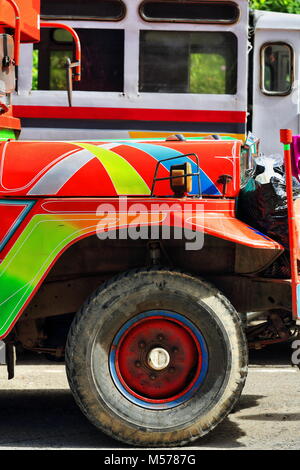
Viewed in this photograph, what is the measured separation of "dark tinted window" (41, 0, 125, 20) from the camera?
339 inches

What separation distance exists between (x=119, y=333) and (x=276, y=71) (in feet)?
17.6

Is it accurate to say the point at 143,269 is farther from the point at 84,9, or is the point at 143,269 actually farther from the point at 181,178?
the point at 84,9

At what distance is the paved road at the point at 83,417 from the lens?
4.97 metres

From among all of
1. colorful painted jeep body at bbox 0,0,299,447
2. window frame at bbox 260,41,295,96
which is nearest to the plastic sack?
colorful painted jeep body at bbox 0,0,299,447

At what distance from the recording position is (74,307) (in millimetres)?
5059

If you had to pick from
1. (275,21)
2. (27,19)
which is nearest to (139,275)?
(27,19)

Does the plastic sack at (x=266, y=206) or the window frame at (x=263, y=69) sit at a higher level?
the window frame at (x=263, y=69)

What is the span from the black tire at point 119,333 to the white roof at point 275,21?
17.3ft

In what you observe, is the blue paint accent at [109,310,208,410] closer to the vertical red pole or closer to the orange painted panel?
the vertical red pole

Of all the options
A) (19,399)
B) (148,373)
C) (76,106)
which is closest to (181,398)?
(148,373)

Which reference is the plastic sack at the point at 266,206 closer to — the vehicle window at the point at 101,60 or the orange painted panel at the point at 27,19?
the orange painted panel at the point at 27,19

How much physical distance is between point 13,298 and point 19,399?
1.70m

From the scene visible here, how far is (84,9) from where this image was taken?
341 inches

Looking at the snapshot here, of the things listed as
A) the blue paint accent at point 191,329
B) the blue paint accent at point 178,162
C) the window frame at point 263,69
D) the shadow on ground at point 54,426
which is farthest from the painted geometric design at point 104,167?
the window frame at point 263,69
